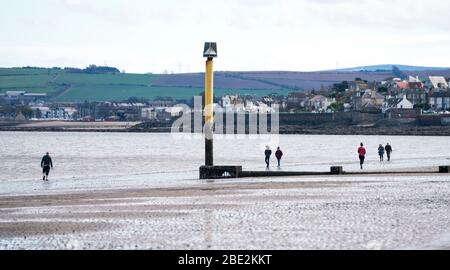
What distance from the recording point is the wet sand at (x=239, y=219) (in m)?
14.2

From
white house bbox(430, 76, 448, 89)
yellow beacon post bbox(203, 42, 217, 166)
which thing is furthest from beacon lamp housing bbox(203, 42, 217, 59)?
white house bbox(430, 76, 448, 89)

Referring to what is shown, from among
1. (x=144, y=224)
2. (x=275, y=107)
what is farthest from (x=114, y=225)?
(x=275, y=107)

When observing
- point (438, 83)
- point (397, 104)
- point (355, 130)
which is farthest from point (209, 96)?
point (438, 83)

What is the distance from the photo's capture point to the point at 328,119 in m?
168

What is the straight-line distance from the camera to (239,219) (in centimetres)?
1716

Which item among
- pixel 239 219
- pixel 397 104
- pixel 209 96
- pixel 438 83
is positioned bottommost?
pixel 239 219

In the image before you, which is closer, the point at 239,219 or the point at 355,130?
the point at 239,219

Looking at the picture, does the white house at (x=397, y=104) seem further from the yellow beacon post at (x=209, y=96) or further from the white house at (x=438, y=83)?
the yellow beacon post at (x=209, y=96)

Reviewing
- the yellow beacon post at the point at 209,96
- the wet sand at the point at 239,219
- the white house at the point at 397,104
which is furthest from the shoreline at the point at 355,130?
the wet sand at the point at 239,219

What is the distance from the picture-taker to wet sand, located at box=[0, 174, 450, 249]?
46.4 feet

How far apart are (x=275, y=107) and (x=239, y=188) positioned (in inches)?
6393

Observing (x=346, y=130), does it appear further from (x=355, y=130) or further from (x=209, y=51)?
(x=209, y=51)

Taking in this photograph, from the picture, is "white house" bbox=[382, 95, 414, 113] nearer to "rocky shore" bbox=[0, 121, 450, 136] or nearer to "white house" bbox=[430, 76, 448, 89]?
"rocky shore" bbox=[0, 121, 450, 136]

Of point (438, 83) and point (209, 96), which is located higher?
point (438, 83)
